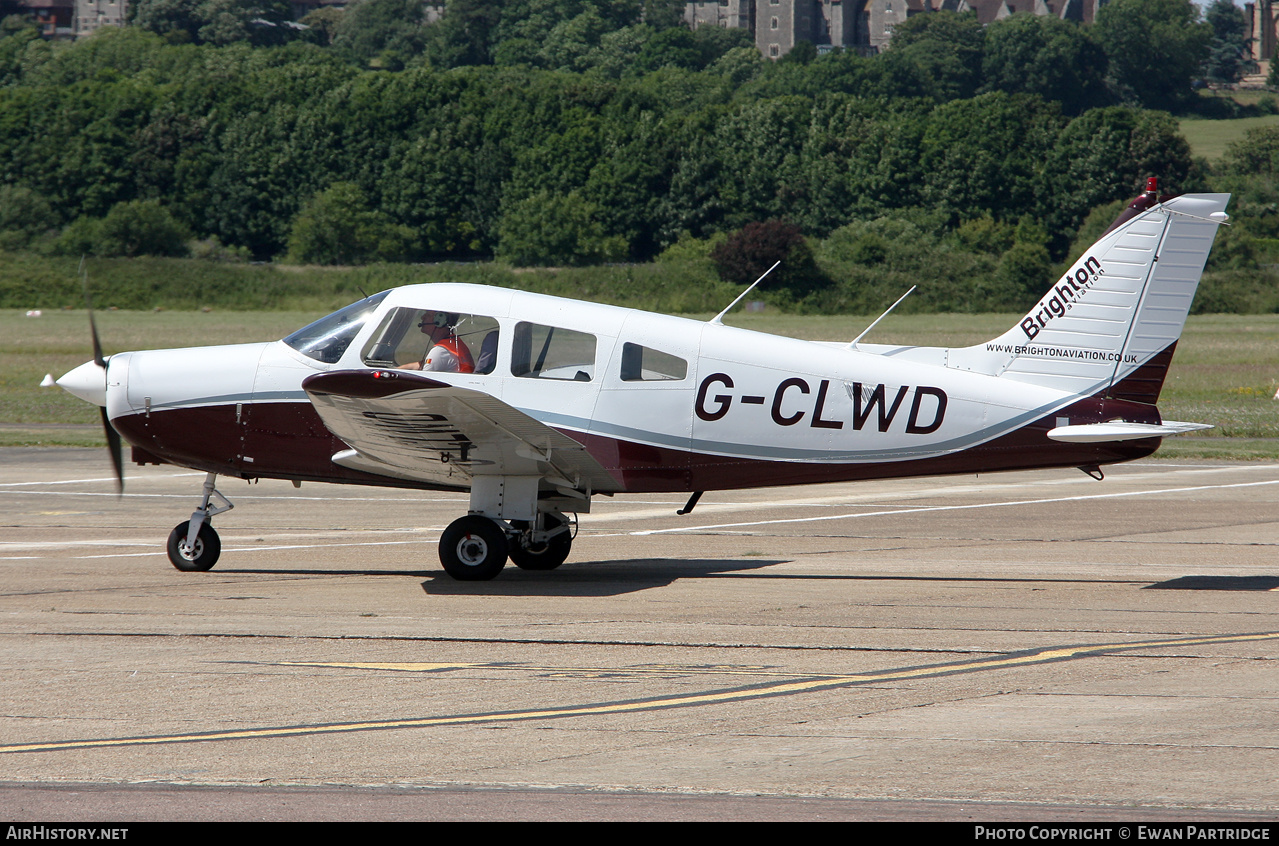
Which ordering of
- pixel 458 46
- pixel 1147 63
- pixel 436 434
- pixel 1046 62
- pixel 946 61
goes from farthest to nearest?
pixel 458 46
pixel 1147 63
pixel 946 61
pixel 1046 62
pixel 436 434

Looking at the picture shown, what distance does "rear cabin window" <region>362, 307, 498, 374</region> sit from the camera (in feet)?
37.6

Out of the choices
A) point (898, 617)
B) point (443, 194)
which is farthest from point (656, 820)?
point (443, 194)

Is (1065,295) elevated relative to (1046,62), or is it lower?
lower

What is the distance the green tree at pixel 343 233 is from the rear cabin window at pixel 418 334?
296ft

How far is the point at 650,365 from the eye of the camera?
11.6 metres

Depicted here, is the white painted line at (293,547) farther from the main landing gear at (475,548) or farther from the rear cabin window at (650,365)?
the rear cabin window at (650,365)

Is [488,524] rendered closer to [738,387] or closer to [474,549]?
[474,549]

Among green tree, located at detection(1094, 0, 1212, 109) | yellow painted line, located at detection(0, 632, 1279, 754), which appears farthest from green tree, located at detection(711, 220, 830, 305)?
green tree, located at detection(1094, 0, 1212, 109)

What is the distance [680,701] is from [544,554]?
4.84 meters

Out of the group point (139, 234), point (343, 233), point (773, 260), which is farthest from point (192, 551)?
point (343, 233)

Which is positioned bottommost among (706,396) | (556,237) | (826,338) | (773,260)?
(826,338)

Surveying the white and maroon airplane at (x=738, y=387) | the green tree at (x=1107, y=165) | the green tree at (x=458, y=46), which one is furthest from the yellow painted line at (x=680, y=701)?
the green tree at (x=458, y=46)

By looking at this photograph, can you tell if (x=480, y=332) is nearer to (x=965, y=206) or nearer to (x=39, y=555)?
(x=39, y=555)

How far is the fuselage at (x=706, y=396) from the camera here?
37.7 ft
